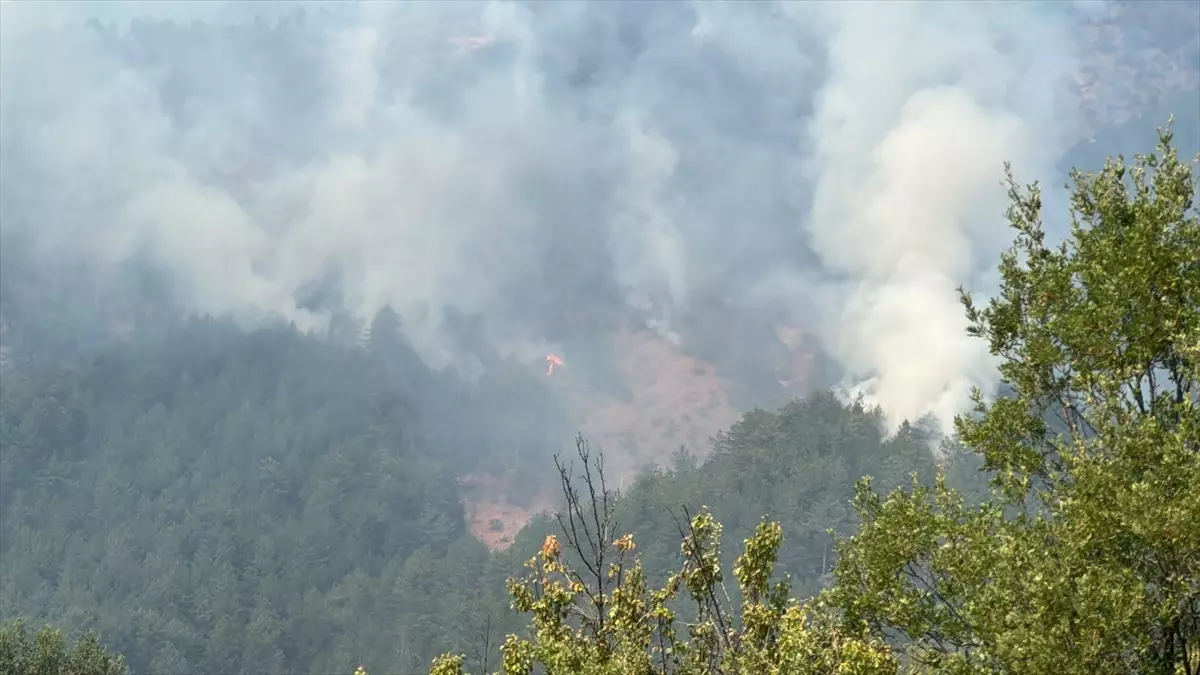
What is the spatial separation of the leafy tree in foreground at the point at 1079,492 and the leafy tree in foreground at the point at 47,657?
53.4 m

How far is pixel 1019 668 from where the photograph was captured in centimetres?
1358

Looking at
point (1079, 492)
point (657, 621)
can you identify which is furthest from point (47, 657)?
point (1079, 492)

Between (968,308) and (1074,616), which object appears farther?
(968,308)

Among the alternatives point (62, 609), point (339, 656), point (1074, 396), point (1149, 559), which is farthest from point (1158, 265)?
point (62, 609)

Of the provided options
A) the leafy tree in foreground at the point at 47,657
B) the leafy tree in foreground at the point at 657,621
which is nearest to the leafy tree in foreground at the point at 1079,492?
the leafy tree in foreground at the point at 657,621

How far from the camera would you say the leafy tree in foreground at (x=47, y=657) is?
59406 mm

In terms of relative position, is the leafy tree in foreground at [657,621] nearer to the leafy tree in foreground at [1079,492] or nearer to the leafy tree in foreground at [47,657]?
the leafy tree in foreground at [1079,492]

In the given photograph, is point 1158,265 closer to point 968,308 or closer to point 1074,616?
point 968,308

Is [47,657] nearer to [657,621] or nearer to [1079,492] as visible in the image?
[657,621]

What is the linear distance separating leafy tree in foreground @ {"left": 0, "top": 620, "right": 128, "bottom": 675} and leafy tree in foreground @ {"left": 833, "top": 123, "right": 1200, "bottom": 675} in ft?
175

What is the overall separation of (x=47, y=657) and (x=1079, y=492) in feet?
198

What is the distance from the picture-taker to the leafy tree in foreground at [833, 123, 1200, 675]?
13672mm

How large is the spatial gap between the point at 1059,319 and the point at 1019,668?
6606 mm

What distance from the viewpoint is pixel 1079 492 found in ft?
48.6
